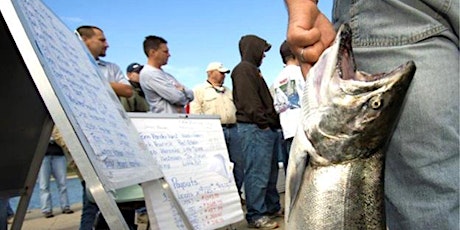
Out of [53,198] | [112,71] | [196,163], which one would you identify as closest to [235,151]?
[196,163]

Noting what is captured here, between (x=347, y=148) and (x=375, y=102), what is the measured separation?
0.15 m

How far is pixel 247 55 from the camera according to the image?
5277 mm

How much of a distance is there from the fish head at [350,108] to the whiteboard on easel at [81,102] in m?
0.65

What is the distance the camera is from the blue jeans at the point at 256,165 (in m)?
4.80

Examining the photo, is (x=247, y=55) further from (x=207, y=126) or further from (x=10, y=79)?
(x=10, y=79)

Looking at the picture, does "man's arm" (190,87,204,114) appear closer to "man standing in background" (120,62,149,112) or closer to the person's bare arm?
"man standing in background" (120,62,149,112)

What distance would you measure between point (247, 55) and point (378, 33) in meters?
3.81

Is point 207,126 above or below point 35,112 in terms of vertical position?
below

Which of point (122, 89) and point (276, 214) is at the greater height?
point (122, 89)

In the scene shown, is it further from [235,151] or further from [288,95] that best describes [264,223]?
[288,95]

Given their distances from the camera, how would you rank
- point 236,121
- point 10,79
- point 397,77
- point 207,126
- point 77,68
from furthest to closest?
point 236,121 → point 207,126 → point 10,79 → point 77,68 → point 397,77

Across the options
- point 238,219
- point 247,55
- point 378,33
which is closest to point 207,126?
point 238,219

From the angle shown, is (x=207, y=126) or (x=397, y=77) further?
(x=207, y=126)

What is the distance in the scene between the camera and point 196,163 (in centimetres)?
372
